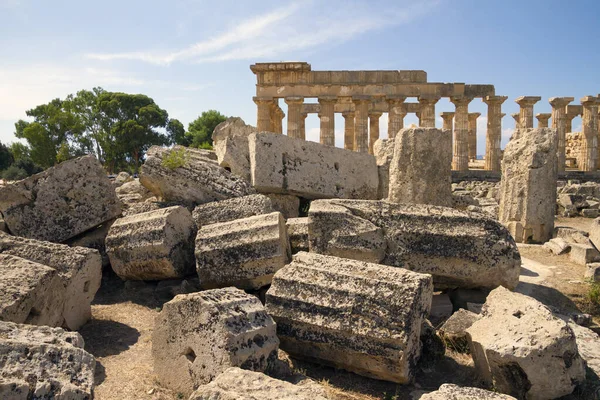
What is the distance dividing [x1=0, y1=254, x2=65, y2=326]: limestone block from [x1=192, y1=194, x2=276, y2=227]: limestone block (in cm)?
196

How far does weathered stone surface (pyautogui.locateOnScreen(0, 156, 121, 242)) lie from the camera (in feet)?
18.6

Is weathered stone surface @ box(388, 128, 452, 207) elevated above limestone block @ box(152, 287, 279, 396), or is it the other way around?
weathered stone surface @ box(388, 128, 452, 207)

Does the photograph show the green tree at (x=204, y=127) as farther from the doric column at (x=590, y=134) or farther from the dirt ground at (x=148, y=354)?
the dirt ground at (x=148, y=354)

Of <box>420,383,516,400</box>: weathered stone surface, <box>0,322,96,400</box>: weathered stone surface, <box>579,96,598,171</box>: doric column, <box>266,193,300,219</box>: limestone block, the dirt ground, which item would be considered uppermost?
<box>579,96,598,171</box>: doric column

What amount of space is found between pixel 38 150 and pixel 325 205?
31550 millimetres

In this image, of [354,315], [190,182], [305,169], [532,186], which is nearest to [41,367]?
[354,315]

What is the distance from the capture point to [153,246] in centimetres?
507

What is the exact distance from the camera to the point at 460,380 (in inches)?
144

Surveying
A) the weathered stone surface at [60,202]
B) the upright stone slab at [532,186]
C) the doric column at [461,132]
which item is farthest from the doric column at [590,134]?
the weathered stone surface at [60,202]

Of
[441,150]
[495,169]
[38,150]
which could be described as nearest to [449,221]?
[441,150]

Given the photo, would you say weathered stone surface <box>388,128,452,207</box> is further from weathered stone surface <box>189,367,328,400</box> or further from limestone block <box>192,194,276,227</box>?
weathered stone surface <box>189,367,328,400</box>

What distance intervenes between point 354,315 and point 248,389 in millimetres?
1155

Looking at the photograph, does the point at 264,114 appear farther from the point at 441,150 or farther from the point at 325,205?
the point at 325,205

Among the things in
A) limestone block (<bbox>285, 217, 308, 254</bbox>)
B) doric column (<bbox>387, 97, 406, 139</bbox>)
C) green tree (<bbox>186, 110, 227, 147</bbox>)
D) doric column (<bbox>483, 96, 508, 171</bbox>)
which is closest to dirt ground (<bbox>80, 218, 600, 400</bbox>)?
limestone block (<bbox>285, 217, 308, 254</bbox>)
